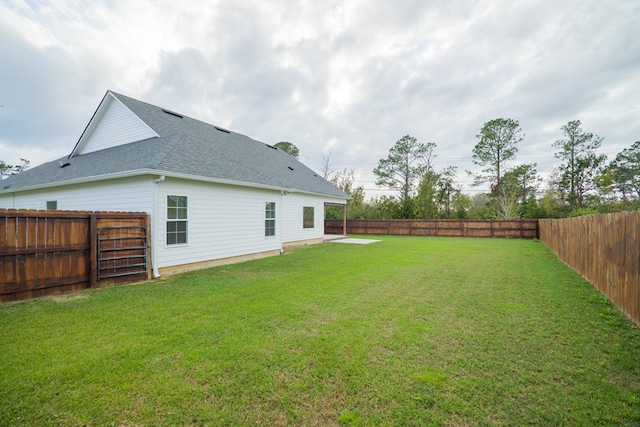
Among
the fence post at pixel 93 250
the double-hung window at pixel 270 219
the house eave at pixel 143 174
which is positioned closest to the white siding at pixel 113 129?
the house eave at pixel 143 174

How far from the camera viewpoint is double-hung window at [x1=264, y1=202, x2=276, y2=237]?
10.8m

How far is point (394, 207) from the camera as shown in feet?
83.9

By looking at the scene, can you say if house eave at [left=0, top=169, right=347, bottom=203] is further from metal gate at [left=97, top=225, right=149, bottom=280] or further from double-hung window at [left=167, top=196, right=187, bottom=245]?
metal gate at [left=97, top=225, right=149, bottom=280]

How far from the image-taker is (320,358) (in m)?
3.01

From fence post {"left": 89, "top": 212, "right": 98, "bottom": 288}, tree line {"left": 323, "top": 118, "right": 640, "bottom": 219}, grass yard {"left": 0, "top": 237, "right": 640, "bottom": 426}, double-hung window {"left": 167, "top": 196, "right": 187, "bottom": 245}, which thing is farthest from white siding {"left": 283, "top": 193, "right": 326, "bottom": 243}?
tree line {"left": 323, "top": 118, "right": 640, "bottom": 219}

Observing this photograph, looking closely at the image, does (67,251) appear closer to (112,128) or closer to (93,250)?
(93,250)

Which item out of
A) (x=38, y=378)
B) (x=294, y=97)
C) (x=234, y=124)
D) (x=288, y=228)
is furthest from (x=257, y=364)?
(x=234, y=124)

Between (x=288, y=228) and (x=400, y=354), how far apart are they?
10.9 m

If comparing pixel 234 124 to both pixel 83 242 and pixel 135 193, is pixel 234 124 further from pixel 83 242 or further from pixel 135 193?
pixel 83 242

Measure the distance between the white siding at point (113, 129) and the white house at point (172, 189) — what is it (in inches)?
1.5

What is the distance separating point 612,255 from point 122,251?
9911 millimetres

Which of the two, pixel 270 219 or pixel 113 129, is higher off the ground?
pixel 113 129

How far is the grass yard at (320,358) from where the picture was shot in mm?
2186

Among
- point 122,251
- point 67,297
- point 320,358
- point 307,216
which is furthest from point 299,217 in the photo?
point 320,358
